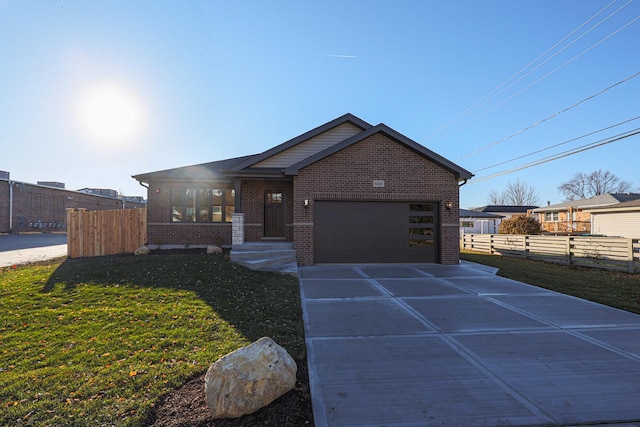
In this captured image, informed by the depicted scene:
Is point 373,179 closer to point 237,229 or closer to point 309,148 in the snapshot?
point 309,148

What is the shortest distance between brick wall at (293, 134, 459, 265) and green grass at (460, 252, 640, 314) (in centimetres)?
261

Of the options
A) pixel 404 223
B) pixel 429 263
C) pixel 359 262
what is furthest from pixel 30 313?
pixel 429 263

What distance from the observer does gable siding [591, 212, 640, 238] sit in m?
21.6

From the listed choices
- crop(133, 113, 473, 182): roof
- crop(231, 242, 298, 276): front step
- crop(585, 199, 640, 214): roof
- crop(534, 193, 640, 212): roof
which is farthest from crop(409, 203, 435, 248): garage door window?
crop(534, 193, 640, 212): roof

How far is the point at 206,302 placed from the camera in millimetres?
5695

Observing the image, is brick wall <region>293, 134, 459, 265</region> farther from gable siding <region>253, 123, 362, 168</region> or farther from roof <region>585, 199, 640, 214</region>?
roof <region>585, 199, 640, 214</region>

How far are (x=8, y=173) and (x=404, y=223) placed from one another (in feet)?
153

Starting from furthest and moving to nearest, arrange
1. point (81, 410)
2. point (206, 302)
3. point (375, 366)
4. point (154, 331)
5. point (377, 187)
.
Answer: point (377, 187)
point (206, 302)
point (154, 331)
point (375, 366)
point (81, 410)

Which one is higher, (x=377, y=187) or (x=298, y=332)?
(x=377, y=187)

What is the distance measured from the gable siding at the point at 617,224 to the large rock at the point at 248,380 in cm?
2920

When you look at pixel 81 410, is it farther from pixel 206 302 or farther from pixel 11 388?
pixel 206 302

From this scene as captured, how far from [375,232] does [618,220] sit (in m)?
24.7

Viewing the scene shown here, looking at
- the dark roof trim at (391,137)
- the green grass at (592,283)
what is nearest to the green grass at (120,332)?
the dark roof trim at (391,137)

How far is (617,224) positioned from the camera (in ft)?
75.6
